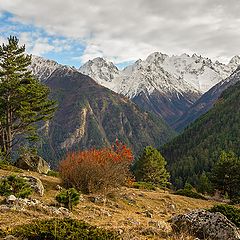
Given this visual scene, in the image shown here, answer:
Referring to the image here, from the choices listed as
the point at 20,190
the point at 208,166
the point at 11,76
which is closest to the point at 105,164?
the point at 20,190

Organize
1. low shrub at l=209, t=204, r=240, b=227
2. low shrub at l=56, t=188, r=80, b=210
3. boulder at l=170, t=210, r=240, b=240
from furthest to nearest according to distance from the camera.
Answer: low shrub at l=56, t=188, r=80, b=210 → low shrub at l=209, t=204, r=240, b=227 → boulder at l=170, t=210, r=240, b=240

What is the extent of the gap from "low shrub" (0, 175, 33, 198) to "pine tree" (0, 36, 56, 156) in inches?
736

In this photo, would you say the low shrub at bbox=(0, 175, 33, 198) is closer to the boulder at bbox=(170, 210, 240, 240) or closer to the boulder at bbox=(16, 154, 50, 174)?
the boulder at bbox=(170, 210, 240, 240)

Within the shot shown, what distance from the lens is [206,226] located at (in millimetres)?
10602

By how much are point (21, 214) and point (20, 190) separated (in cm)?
493

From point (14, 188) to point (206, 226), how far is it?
A: 34.7ft

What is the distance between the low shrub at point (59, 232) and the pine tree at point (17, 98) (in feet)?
90.7

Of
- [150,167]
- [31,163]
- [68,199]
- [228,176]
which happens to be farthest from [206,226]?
[150,167]

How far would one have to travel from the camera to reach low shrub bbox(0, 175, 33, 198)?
635 inches

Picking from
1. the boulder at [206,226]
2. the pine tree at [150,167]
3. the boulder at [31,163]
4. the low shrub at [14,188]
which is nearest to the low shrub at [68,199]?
the low shrub at [14,188]

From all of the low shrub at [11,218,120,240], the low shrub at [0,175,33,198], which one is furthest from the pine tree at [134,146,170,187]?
the low shrub at [11,218,120,240]

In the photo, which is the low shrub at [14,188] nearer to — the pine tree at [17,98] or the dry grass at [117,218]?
the dry grass at [117,218]

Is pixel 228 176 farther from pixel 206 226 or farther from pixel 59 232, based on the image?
pixel 59 232

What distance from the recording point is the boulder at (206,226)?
10.2 meters
